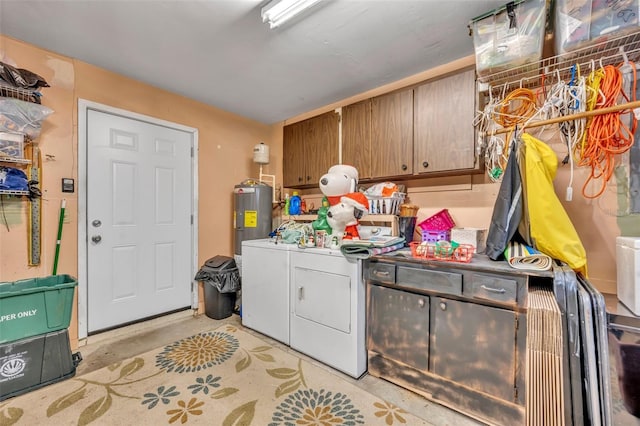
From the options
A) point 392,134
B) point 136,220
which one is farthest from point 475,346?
point 136,220

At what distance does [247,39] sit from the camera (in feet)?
6.49

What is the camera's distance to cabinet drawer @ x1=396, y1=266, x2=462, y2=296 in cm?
155

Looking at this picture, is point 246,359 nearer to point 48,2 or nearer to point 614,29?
point 48,2

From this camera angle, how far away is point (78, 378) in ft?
6.16

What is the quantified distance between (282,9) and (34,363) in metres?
2.75

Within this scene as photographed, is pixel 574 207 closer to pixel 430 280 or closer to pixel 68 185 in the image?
pixel 430 280

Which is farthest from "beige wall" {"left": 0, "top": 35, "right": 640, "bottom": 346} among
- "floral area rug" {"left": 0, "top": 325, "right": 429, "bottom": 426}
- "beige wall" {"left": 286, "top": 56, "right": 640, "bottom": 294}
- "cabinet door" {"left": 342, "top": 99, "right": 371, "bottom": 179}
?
"floral area rug" {"left": 0, "top": 325, "right": 429, "bottom": 426}

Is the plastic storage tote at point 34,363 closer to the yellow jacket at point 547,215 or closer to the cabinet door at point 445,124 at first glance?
the cabinet door at point 445,124

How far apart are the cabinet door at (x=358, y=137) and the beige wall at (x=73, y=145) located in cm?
156

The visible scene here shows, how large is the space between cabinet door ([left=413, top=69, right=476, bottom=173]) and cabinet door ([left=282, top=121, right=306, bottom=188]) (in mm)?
1344

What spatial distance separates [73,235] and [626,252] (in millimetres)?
3743

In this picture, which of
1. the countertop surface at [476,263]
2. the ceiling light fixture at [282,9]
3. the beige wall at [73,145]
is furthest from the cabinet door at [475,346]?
the beige wall at [73,145]

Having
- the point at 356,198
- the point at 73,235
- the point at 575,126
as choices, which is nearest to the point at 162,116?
the point at 73,235

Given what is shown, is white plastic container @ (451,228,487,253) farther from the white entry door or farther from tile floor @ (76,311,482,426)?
the white entry door
